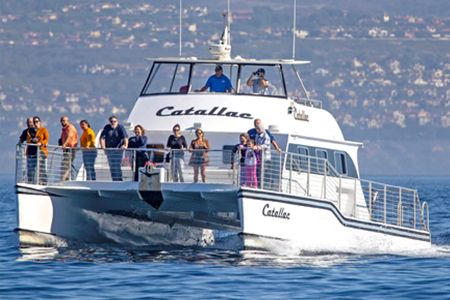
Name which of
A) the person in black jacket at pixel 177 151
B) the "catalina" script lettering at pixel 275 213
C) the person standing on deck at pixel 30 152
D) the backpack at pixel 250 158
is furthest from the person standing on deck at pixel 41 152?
the "catalina" script lettering at pixel 275 213

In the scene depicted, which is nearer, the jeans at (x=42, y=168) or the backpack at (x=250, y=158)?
the backpack at (x=250, y=158)

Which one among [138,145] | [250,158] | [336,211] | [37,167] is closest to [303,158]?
[336,211]

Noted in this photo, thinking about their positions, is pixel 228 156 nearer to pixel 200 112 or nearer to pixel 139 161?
pixel 200 112

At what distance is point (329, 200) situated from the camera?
3300 cm

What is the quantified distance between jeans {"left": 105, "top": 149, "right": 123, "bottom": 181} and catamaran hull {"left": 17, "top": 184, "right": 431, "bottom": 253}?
0.41 meters

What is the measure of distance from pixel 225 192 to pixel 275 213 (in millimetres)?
1006

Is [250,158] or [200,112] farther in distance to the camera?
[200,112]

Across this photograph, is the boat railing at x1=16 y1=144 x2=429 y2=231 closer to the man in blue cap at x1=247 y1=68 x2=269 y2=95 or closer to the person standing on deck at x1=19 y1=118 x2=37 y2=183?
the person standing on deck at x1=19 y1=118 x2=37 y2=183

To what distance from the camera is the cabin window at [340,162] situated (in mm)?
36344

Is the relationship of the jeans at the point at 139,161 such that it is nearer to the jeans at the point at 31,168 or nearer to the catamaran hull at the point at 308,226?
the jeans at the point at 31,168

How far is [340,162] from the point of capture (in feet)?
120

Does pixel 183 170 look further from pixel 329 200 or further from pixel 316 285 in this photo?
pixel 316 285

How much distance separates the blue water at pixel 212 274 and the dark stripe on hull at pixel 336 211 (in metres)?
0.87

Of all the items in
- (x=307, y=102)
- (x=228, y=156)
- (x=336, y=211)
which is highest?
(x=307, y=102)
